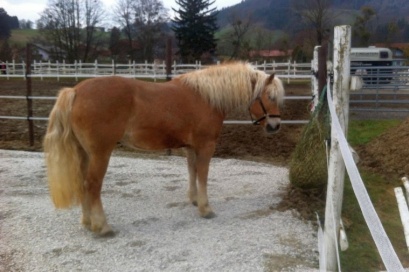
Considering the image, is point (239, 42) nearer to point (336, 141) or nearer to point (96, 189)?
point (96, 189)

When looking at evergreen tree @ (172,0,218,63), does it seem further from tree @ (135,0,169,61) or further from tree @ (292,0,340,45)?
tree @ (292,0,340,45)

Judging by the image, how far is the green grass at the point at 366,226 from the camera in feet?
10.5

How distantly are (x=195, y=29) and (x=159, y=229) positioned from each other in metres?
36.2

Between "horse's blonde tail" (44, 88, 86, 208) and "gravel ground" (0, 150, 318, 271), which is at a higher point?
"horse's blonde tail" (44, 88, 86, 208)

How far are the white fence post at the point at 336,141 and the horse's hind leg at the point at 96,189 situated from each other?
189 cm

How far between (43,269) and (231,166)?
3444 millimetres

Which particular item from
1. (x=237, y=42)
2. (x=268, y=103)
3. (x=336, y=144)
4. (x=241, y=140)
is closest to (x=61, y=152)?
(x=268, y=103)

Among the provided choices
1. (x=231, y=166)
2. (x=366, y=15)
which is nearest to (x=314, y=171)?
(x=231, y=166)

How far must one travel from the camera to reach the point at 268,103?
4.05 metres

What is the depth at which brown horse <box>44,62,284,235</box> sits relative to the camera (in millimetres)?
3441

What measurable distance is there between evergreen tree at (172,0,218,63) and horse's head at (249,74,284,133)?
32.9 metres

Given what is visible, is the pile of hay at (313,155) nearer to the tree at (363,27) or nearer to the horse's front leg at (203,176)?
the horse's front leg at (203,176)

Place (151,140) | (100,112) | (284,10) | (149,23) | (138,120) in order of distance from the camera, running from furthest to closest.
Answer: (284,10) < (149,23) < (151,140) < (138,120) < (100,112)

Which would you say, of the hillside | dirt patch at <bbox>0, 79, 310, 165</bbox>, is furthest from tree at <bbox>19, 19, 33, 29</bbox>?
dirt patch at <bbox>0, 79, 310, 165</bbox>
